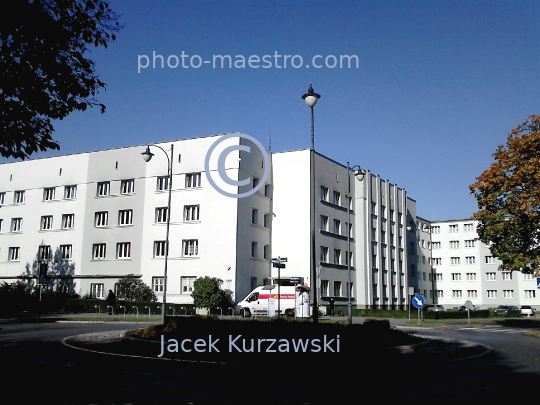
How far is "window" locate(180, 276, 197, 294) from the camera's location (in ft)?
137

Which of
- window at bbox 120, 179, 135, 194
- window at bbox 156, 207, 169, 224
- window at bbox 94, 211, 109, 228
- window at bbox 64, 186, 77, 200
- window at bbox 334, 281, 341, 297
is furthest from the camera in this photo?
window at bbox 334, 281, 341, 297

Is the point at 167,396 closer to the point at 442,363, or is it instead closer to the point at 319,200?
the point at 442,363

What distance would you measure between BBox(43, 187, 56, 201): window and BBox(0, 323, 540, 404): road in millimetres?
38394

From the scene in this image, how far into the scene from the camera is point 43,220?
4941 cm

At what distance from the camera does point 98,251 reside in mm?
46188

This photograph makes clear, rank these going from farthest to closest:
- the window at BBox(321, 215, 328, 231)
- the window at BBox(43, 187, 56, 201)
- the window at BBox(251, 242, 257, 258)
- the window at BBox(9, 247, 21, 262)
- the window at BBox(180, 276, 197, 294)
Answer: the window at BBox(9, 247, 21, 262), the window at BBox(43, 187, 56, 201), the window at BBox(321, 215, 328, 231), the window at BBox(251, 242, 257, 258), the window at BBox(180, 276, 197, 294)

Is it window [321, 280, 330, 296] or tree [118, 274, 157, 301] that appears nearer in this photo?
tree [118, 274, 157, 301]

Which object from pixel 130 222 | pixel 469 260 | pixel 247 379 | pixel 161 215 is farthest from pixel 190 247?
pixel 469 260

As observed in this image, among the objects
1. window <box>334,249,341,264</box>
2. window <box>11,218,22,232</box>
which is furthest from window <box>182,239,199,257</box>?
window <box>11,218,22,232</box>

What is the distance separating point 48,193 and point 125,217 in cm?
987

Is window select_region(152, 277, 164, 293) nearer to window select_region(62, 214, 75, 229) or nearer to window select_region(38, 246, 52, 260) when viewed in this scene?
window select_region(62, 214, 75, 229)

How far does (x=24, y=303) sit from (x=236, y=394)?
3496cm

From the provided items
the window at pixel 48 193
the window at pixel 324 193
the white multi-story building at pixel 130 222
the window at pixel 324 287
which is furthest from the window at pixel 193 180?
the window at pixel 48 193

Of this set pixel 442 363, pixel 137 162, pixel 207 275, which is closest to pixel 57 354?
pixel 442 363
